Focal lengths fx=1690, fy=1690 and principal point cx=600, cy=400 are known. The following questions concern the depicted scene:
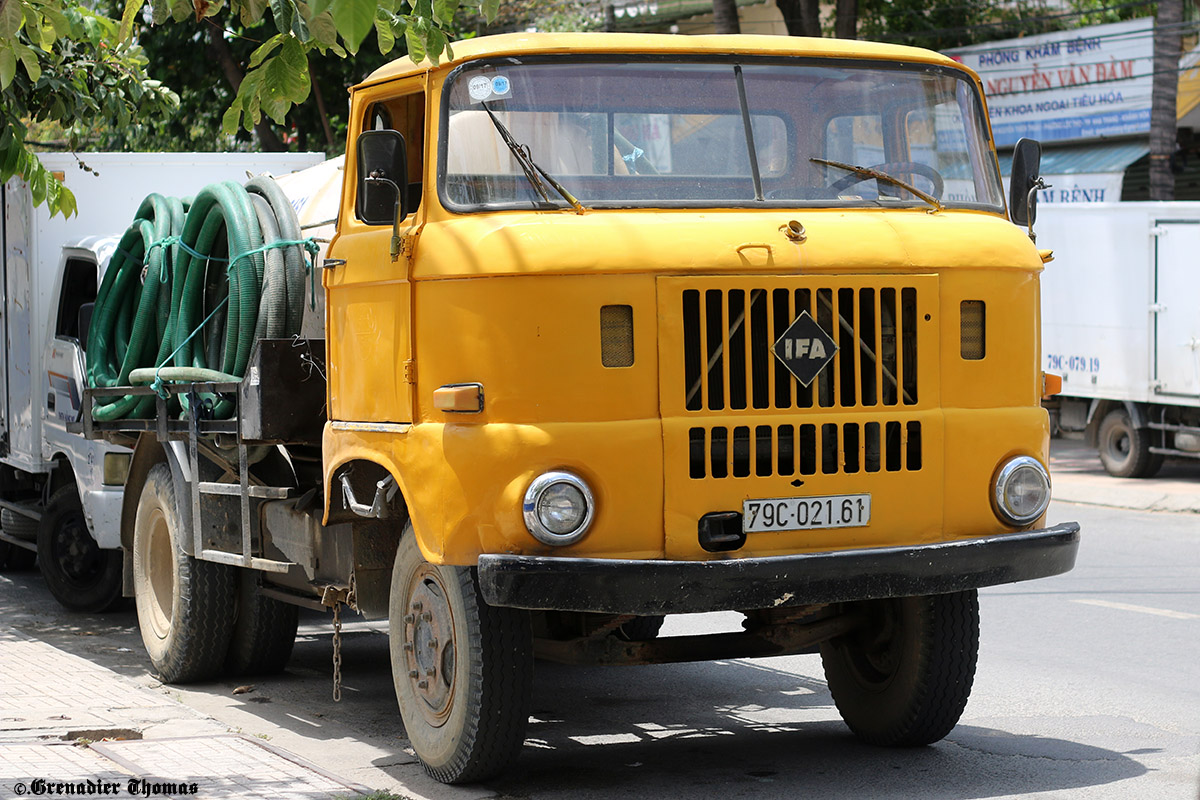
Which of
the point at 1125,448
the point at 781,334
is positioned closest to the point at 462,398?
the point at 781,334

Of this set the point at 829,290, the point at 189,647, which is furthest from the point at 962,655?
the point at 189,647

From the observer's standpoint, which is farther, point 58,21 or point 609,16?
point 609,16

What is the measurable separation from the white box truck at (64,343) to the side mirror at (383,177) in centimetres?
442

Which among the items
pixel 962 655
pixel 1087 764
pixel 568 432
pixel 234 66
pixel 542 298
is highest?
pixel 234 66

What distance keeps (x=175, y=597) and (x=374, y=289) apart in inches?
104

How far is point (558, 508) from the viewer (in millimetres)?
5441

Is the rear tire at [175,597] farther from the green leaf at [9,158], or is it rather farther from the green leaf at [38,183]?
the green leaf at [9,158]

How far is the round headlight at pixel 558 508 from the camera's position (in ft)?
17.8

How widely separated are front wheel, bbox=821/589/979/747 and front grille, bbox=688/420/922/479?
0.77 meters

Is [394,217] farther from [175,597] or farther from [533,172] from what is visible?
[175,597]

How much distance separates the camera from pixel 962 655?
629 centimetres

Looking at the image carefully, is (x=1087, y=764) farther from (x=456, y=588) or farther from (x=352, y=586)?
(x=352, y=586)

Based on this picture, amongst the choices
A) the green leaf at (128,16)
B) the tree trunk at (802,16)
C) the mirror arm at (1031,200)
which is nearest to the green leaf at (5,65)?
the green leaf at (128,16)

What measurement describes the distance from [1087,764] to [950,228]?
81.8 inches
